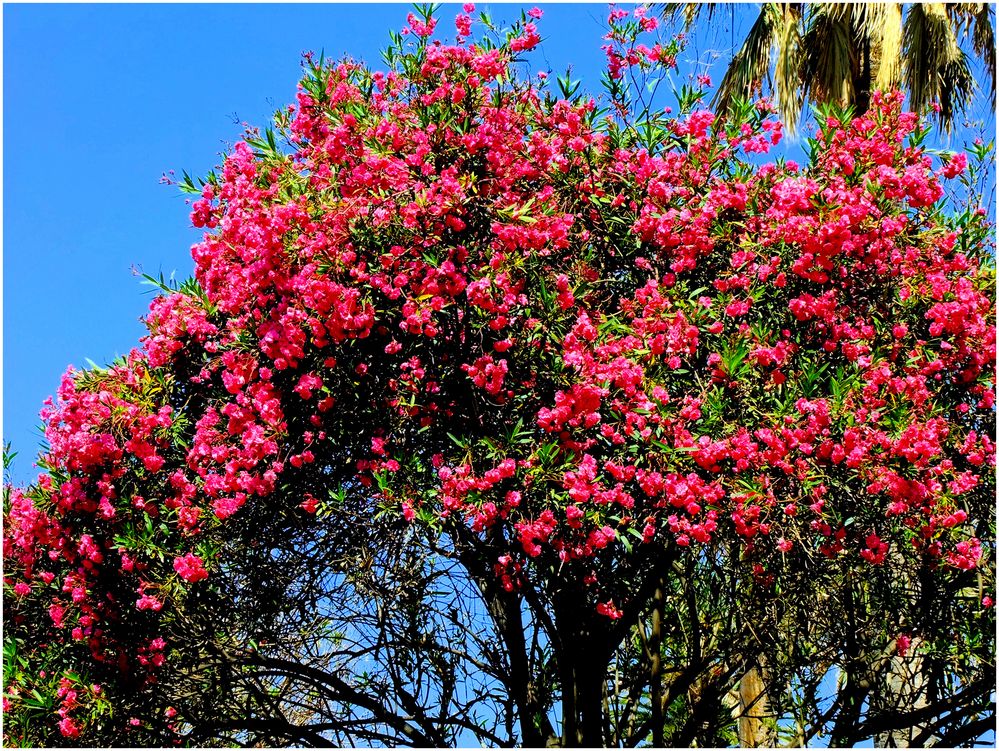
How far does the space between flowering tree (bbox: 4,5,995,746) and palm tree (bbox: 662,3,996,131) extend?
333cm

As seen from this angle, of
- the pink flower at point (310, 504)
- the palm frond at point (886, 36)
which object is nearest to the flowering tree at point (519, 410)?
the pink flower at point (310, 504)

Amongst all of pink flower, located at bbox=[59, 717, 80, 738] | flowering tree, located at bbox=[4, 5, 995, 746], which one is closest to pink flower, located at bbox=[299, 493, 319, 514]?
flowering tree, located at bbox=[4, 5, 995, 746]

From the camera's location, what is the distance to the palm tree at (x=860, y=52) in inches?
449

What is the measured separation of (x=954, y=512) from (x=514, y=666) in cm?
334

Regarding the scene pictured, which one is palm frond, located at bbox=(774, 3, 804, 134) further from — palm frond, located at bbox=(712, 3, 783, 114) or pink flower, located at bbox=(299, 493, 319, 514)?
pink flower, located at bbox=(299, 493, 319, 514)

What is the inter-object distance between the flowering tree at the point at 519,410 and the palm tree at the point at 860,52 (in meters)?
3.33

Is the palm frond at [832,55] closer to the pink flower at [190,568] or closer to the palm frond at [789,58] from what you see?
the palm frond at [789,58]

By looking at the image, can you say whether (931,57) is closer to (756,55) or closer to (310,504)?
(756,55)

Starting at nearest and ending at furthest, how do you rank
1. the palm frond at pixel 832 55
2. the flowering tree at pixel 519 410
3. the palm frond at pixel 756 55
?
the flowering tree at pixel 519 410
the palm frond at pixel 832 55
the palm frond at pixel 756 55

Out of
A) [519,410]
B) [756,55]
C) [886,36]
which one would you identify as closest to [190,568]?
[519,410]

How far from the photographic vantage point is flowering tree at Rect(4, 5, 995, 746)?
24.2ft

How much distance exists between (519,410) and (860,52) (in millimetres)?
6094

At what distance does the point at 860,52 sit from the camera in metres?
11.4

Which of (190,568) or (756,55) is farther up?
(756,55)
